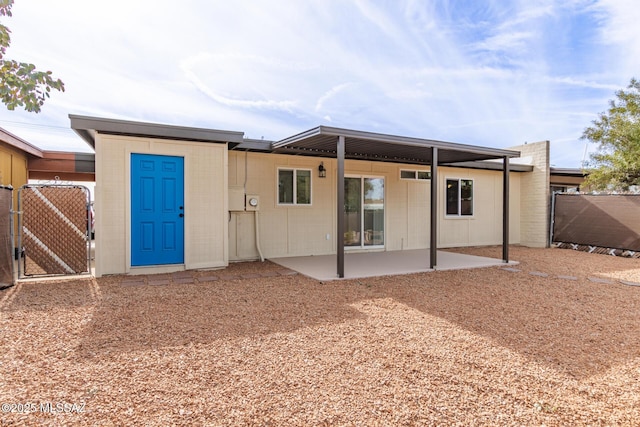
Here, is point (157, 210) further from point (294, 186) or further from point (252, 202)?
point (294, 186)

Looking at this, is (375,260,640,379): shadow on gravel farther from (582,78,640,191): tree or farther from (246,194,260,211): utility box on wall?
(582,78,640,191): tree

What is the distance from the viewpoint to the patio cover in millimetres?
5375

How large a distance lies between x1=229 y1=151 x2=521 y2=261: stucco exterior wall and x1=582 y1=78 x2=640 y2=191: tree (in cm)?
344

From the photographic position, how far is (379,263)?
6.82m

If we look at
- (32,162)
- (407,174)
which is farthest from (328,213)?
(32,162)

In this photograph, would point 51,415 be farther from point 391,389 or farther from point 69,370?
point 391,389

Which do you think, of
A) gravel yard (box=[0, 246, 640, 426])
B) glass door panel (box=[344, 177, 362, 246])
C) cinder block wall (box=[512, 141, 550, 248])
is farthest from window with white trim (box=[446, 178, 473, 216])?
gravel yard (box=[0, 246, 640, 426])

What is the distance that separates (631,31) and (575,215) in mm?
4533

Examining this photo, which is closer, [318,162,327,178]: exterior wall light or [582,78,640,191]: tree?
[318,162,327,178]: exterior wall light

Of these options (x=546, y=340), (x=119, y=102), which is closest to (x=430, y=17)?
(x=546, y=340)

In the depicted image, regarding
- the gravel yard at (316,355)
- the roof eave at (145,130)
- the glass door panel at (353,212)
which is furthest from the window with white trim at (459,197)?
the roof eave at (145,130)

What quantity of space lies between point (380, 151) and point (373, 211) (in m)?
1.75

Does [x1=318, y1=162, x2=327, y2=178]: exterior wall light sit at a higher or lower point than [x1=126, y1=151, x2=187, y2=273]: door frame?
higher

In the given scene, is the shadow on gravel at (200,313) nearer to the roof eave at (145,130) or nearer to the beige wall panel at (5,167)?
the roof eave at (145,130)
